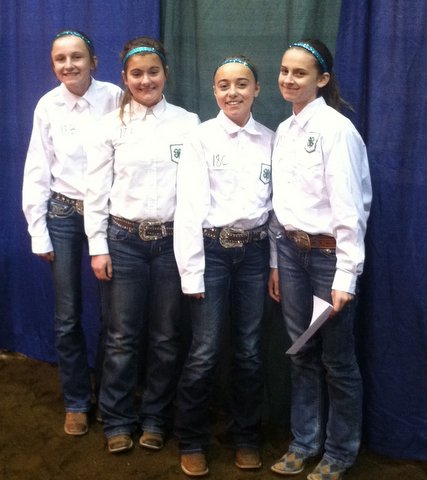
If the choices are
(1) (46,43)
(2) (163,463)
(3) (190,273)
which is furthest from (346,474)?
(1) (46,43)

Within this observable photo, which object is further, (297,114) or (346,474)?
(346,474)

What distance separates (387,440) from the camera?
2.66m

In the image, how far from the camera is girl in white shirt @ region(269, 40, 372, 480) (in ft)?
7.10

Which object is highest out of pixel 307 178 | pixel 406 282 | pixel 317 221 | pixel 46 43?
pixel 46 43

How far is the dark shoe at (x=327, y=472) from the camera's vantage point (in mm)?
2416

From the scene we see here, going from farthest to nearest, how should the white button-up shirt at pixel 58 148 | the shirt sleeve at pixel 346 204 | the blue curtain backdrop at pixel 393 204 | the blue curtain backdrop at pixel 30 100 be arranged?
the blue curtain backdrop at pixel 30 100, the white button-up shirt at pixel 58 148, the blue curtain backdrop at pixel 393 204, the shirt sleeve at pixel 346 204

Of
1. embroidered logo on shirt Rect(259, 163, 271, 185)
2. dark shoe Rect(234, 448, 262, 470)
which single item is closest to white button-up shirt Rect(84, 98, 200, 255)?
Result: embroidered logo on shirt Rect(259, 163, 271, 185)

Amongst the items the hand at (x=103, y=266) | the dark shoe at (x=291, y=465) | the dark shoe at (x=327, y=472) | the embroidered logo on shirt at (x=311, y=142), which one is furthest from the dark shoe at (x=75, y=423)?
the embroidered logo on shirt at (x=311, y=142)

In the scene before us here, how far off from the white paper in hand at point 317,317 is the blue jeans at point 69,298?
0.99 m

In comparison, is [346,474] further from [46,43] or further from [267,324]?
[46,43]

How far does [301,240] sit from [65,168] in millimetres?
1007

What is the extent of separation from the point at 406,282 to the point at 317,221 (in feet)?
1.68

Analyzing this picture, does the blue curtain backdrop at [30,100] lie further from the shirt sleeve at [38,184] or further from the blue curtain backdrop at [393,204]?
the blue curtain backdrop at [393,204]

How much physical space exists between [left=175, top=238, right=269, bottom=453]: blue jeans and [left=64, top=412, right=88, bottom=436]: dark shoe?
0.50m
